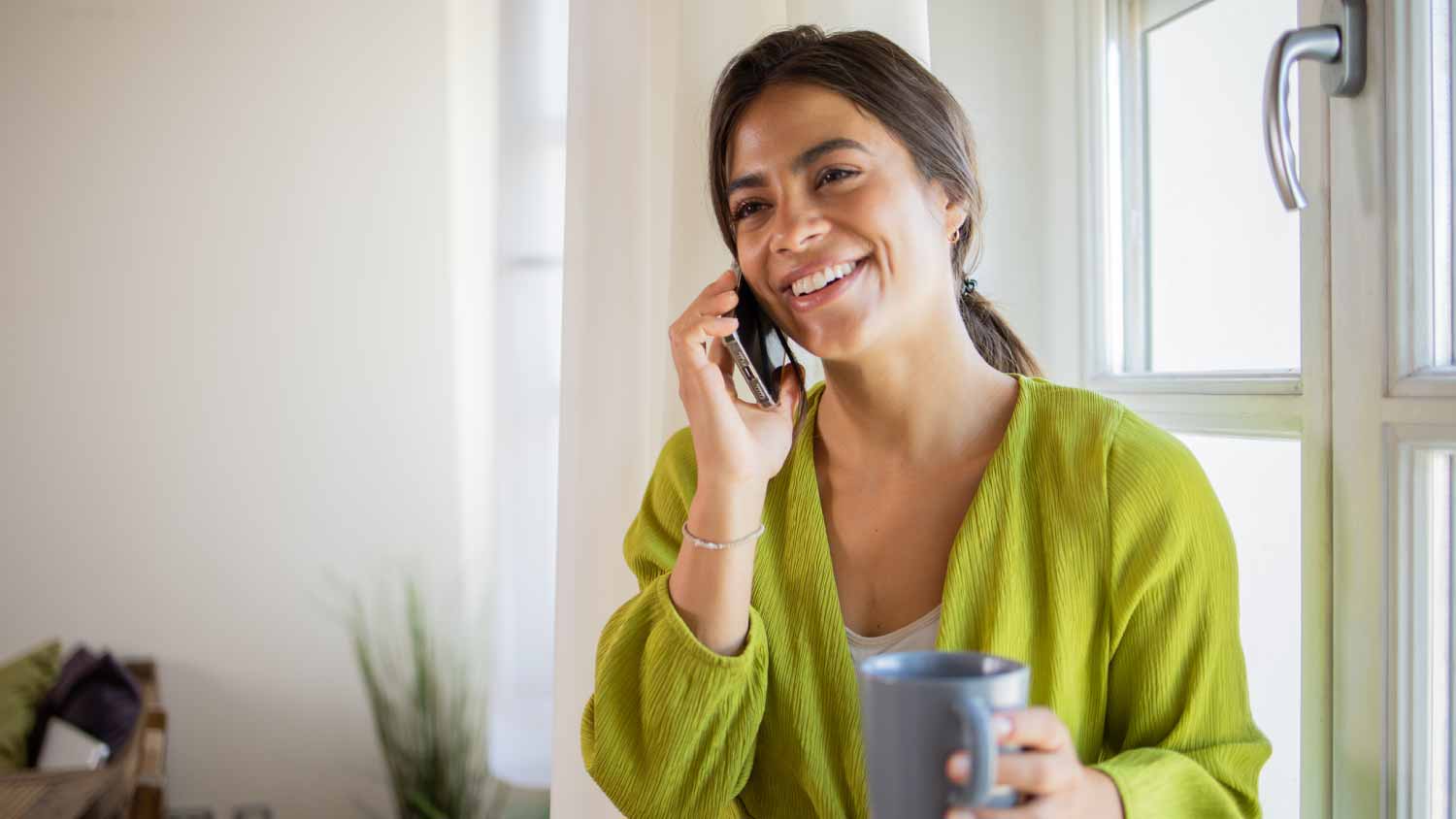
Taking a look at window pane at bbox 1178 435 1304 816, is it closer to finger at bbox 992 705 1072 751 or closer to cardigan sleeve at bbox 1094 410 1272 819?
cardigan sleeve at bbox 1094 410 1272 819

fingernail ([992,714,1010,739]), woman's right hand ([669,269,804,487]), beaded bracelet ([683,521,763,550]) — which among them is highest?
woman's right hand ([669,269,804,487])

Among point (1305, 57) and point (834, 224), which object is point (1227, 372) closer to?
point (1305, 57)

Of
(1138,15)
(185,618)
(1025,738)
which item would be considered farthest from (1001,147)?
(185,618)

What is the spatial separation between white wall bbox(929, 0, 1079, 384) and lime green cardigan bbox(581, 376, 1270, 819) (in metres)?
0.46

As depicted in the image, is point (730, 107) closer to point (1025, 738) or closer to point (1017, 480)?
point (1017, 480)

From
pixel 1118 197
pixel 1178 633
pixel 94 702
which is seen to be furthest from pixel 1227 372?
pixel 94 702

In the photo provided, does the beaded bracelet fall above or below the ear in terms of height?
below

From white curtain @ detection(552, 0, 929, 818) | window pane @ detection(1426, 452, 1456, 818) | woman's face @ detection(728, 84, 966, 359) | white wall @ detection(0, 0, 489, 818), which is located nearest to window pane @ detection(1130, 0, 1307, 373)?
window pane @ detection(1426, 452, 1456, 818)

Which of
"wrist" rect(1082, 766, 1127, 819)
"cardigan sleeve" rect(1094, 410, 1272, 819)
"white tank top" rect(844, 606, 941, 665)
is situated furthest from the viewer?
"white tank top" rect(844, 606, 941, 665)

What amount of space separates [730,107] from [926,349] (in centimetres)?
29

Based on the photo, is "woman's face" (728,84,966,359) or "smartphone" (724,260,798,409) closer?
"woman's face" (728,84,966,359)

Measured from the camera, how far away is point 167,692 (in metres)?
3.26

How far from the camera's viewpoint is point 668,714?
92 centimetres

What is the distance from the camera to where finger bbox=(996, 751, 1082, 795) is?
51 cm
